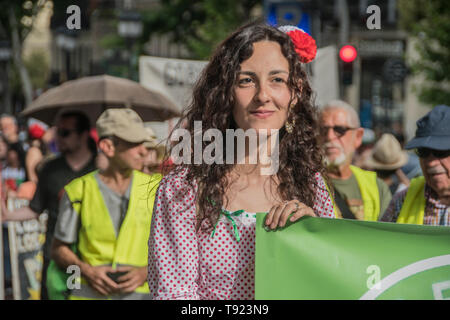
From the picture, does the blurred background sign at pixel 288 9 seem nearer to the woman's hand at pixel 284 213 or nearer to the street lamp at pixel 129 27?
the street lamp at pixel 129 27

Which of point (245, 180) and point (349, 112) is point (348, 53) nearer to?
point (349, 112)

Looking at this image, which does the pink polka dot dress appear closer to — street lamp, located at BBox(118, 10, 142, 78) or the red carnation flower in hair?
the red carnation flower in hair

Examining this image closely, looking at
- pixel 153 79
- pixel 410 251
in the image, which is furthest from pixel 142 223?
pixel 153 79

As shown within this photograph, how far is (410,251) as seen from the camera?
235 centimetres

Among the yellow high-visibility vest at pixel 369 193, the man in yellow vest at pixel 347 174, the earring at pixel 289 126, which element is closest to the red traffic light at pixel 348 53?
the man in yellow vest at pixel 347 174

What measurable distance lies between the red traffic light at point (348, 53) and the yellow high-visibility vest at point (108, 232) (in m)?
4.66

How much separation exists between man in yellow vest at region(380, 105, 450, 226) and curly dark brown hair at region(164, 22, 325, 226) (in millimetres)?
1023

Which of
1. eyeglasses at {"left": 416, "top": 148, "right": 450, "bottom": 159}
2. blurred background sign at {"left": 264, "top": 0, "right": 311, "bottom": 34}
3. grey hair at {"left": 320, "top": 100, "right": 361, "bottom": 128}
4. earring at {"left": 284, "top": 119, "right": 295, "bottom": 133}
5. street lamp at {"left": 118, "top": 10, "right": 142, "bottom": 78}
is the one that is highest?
street lamp at {"left": 118, "top": 10, "right": 142, "bottom": 78}

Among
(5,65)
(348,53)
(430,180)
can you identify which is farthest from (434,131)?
(5,65)

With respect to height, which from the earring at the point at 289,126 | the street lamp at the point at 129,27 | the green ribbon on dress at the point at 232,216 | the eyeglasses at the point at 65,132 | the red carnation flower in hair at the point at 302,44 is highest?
the street lamp at the point at 129,27

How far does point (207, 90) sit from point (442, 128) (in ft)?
4.92

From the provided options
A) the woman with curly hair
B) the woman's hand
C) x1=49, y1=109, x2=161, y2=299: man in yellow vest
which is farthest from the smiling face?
x1=49, y1=109, x2=161, y2=299: man in yellow vest

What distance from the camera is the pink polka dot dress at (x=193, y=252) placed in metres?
2.29

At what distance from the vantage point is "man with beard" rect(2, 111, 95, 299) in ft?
17.8
